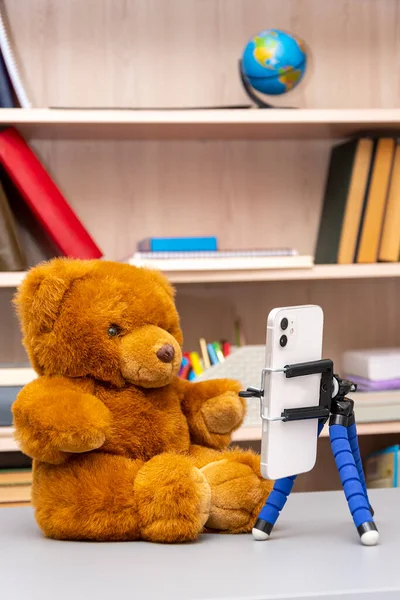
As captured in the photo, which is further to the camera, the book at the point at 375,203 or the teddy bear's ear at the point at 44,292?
the book at the point at 375,203

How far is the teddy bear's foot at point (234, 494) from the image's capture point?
2.84 feet

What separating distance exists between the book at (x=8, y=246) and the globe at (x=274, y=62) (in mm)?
573

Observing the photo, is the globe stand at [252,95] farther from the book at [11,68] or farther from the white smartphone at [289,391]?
the white smartphone at [289,391]

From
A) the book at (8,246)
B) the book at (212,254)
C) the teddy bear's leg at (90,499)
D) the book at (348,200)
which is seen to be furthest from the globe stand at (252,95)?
the teddy bear's leg at (90,499)

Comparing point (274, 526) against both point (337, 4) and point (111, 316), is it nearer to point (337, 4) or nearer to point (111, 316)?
point (111, 316)

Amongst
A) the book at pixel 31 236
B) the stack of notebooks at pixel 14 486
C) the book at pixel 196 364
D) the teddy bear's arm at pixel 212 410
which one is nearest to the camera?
the teddy bear's arm at pixel 212 410

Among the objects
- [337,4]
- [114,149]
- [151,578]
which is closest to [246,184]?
[114,149]

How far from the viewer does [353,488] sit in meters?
0.84

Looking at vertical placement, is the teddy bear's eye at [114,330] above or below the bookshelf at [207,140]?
below

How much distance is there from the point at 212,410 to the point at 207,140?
3.38 ft

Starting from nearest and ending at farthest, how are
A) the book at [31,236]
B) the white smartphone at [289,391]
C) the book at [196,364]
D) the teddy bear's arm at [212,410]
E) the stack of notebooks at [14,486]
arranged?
the white smartphone at [289,391] < the teddy bear's arm at [212,410] < the stack of notebooks at [14,486] < the book at [196,364] < the book at [31,236]

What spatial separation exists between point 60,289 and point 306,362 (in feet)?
0.90

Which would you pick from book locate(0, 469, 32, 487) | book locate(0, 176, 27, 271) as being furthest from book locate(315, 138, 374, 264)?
book locate(0, 469, 32, 487)

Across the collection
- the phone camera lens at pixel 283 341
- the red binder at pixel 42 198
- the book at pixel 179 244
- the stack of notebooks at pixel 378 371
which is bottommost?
the stack of notebooks at pixel 378 371
